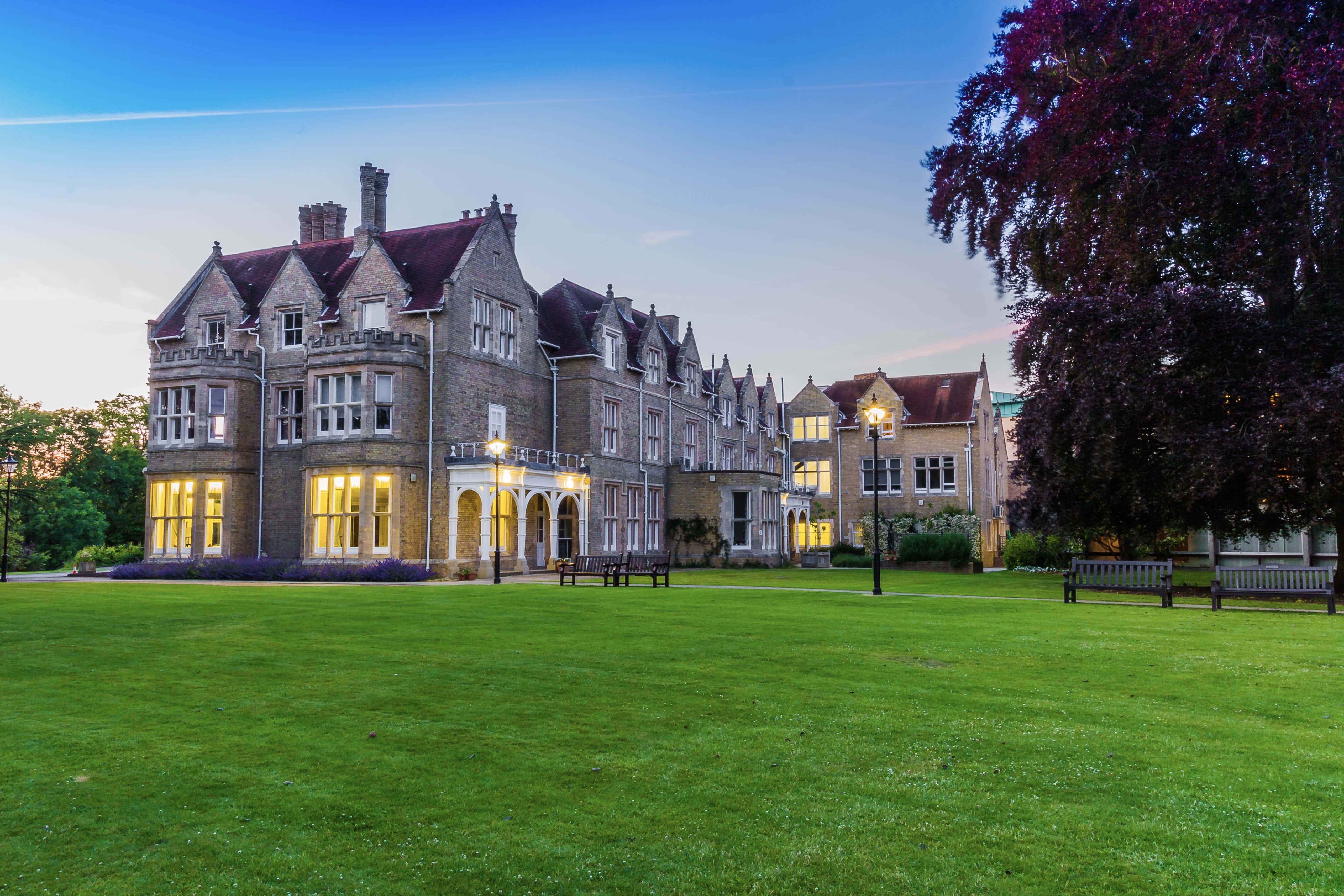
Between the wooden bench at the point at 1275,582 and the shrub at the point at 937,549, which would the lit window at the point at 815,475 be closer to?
the shrub at the point at 937,549

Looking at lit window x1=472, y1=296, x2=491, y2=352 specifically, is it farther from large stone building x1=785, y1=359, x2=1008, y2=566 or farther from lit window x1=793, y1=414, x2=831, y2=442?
lit window x1=793, y1=414, x2=831, y2=442

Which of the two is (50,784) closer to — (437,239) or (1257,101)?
(1257,101)

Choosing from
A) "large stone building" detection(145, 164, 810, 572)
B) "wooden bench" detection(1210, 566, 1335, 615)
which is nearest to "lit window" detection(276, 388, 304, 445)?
"large stone building" detection(145, 164, 810, 572)

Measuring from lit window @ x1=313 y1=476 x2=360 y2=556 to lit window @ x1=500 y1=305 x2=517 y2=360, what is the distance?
767 centimetres

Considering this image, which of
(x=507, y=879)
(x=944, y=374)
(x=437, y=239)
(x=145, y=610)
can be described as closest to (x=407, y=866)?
(x=507, y=879)

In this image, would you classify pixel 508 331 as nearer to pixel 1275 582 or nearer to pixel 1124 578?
pixel 1124 578

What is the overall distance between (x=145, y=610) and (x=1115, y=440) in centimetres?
2046

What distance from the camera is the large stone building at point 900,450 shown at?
5631cm

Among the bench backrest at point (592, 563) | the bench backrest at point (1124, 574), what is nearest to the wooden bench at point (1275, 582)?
the bench backrest at point (1124, 574)

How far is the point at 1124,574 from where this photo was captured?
806 inches

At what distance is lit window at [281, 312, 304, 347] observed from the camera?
3719cm

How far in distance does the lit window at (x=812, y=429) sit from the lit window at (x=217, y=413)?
3520 cm

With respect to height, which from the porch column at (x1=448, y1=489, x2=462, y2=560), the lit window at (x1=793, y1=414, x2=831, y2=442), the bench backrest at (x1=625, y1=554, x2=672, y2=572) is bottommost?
the bench backrest at (x1=625, y1=554, x2=672, y2=572)

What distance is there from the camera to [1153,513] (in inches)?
973
